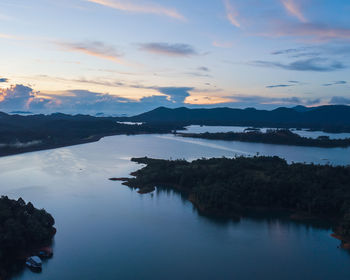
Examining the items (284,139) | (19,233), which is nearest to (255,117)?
(284,139)

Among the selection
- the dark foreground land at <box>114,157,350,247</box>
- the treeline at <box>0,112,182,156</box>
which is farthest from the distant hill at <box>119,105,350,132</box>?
the dark foreground land at <box>114,157,350,247</box>

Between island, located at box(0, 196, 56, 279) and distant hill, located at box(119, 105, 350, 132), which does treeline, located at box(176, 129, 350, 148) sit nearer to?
distant hill, located at box(119, 105, 350, 132)

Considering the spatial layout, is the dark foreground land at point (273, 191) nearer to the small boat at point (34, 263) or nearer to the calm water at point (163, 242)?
the calm water at point (163, 242)

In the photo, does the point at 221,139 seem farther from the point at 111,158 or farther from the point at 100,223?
the point at 100,223

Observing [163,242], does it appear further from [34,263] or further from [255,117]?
[255,117]

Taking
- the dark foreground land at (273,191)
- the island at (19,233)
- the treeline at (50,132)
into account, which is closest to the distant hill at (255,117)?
the treeline at (50,132)
